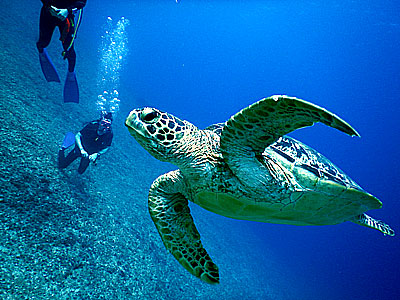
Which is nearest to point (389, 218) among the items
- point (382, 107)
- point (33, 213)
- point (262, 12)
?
point (382, 107)

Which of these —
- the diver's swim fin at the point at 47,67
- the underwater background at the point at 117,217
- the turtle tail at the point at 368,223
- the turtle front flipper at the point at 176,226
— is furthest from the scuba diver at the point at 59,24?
the turtle tail at the point at 368,223

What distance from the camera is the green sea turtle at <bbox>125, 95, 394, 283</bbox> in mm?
1462

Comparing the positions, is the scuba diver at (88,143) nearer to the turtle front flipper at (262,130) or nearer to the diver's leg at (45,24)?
the diver's leg at (45,24)

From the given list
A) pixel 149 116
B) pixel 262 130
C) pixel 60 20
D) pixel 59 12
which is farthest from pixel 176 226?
pixel 60 20

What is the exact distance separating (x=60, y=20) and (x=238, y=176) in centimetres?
460

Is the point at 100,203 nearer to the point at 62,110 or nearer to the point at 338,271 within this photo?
the point at 62,110

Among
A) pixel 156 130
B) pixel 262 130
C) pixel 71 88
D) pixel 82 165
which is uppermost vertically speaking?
pixel 262 130

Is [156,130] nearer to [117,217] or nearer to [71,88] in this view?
[117,217]

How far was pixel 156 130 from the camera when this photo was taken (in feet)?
5.51

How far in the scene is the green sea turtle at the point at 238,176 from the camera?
146cm

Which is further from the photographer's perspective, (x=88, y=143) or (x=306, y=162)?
(x=88, y=143)

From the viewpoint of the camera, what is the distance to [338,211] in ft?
6.98

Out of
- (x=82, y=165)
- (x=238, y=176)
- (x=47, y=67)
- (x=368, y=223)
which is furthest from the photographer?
(x=47, y=67)

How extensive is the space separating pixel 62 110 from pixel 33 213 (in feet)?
16.2
